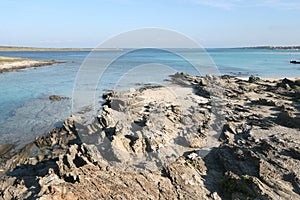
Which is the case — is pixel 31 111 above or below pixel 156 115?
below

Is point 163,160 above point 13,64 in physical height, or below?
above

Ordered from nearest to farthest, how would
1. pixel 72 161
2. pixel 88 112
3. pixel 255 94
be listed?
1. pixel 72 161
2. pixel 88 112
3. pixel 255 94

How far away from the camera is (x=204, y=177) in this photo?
1198cm

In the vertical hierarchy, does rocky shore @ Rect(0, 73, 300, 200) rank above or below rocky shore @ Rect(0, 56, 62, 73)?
above

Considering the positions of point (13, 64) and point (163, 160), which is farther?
point (13, 64)

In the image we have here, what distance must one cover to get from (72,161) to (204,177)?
5.75 m

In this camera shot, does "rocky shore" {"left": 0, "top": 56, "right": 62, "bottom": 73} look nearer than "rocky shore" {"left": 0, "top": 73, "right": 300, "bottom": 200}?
No

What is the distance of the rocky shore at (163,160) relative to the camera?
10250 mm

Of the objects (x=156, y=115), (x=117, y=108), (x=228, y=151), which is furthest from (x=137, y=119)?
(x=228, y=151)

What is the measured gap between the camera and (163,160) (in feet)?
41.3

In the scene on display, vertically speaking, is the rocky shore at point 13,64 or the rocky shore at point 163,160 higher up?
the rocky shore at point 163,160

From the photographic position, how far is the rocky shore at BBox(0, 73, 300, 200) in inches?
404

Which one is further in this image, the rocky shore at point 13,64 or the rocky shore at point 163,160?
the rocky shore at point 13,64

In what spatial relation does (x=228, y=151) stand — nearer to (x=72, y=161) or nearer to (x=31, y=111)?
(x=72, y=161)
